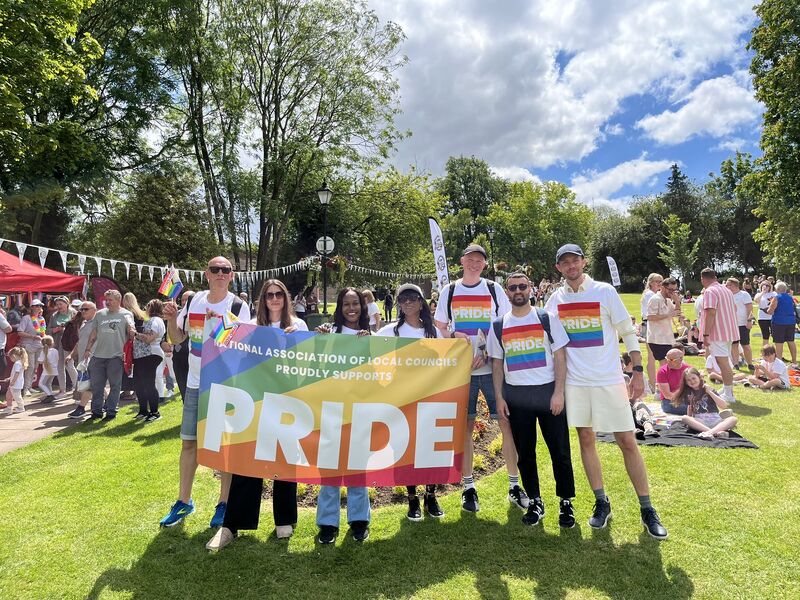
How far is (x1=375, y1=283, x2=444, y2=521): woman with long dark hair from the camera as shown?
4.18 m

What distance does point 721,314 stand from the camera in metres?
7.98

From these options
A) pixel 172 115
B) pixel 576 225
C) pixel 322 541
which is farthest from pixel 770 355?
pixel 576 225

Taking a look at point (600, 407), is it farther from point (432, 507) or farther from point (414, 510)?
point (414, 510)

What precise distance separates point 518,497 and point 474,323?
1.71 metres

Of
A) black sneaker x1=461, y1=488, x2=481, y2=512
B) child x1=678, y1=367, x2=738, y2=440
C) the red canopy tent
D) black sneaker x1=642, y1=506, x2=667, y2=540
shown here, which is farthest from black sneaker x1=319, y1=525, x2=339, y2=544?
the red canopy tent

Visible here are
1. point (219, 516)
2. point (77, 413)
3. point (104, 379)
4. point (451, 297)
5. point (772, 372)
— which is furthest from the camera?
point (772, 372)

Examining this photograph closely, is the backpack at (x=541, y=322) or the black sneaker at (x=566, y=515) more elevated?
the backpack at (x=541, y=322)

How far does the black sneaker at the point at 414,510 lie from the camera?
4.18 metres

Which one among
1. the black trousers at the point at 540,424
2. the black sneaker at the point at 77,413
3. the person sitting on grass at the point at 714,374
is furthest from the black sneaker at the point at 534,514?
the black sneaker at the point at 77,413

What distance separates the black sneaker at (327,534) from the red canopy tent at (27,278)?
429 inches

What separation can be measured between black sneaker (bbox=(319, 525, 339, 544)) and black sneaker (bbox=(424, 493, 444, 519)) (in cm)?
90

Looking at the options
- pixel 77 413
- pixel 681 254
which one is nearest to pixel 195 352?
pixel 77 413

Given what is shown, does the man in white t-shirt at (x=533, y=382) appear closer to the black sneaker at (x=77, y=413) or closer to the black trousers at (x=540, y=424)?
the black trousers at (x=540, y=424)

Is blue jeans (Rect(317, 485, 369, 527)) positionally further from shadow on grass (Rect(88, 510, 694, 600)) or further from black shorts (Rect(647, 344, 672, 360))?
black shorts (Rect(647, 344, 672, 360))
